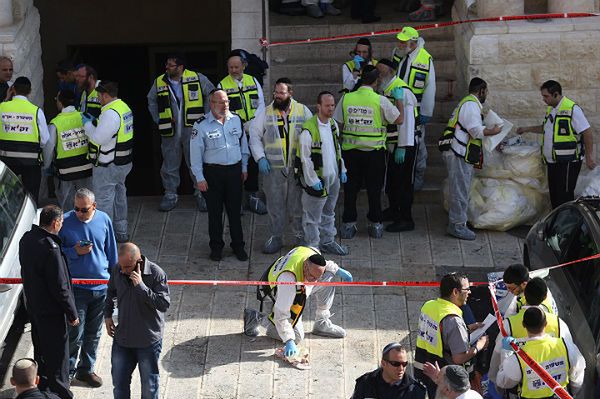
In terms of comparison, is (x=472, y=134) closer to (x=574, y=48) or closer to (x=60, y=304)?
(x=574, y=48)

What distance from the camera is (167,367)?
385 inches

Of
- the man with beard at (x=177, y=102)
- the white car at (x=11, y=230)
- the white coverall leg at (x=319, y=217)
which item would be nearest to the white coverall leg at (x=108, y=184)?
the man with beard at (x=177, y=102)

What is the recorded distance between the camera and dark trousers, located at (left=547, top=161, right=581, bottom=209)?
12039 millimetres

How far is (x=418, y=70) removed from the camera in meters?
12.7

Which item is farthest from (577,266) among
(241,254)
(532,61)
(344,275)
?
(532,61)

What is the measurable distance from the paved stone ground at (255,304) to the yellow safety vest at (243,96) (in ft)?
3.80

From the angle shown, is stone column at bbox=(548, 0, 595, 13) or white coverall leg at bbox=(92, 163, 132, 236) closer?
white coverall leg at bbox=(92, 163, 132, 236)

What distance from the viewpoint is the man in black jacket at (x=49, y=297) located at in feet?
28.1

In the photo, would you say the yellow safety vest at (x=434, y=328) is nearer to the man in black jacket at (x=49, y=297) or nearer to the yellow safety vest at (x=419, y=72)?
the man in black jacket at (x=49, y=297)

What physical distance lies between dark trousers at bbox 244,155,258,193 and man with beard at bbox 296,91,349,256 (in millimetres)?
1232

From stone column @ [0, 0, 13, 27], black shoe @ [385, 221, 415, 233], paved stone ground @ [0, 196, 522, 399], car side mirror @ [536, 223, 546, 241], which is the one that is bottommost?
paved stone ground @ [0, 196, 522, 399]

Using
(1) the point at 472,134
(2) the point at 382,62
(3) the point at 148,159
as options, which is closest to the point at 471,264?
(1) the point at 472,134

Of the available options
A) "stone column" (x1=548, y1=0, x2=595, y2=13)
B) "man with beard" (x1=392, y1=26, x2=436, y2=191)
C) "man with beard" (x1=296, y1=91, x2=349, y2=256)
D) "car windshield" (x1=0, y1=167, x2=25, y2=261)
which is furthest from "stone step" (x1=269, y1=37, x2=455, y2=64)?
"car windshield" (x1=0, y1=167, x2=25, y2=261)

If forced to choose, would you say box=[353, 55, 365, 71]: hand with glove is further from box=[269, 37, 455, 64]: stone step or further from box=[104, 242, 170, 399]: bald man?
box=[104, 242, 170, 399]: bald man
